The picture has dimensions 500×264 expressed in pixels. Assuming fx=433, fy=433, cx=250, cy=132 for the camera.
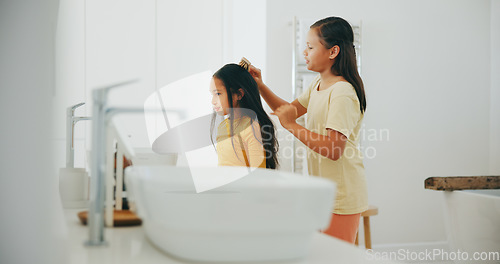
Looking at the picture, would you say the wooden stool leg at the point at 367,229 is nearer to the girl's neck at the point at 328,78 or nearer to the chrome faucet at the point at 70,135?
the girl's neck at the point at 328,78

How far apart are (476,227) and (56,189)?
1638mm

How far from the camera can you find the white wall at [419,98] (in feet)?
8.57

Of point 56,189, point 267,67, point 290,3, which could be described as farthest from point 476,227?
point 56,189

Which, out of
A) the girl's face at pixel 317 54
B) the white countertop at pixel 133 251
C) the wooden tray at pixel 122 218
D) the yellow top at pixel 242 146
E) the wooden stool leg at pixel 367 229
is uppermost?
the girl's face at pixel 317 54

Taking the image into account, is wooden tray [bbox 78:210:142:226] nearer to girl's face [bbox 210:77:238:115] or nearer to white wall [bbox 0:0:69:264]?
white wall [bbox 0:0:69:264]

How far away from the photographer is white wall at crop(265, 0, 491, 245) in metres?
2.61

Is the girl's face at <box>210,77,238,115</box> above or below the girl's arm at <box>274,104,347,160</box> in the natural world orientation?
above

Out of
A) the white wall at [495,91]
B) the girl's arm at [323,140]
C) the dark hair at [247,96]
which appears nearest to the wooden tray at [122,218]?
the girl's arm at [323,140]

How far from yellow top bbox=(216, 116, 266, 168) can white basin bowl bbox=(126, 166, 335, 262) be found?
0.65 m

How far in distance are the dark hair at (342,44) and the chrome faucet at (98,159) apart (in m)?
0.75

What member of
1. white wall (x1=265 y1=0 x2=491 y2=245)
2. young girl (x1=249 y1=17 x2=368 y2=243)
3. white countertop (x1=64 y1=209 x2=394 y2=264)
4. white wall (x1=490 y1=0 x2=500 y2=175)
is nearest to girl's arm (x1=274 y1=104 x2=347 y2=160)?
young girl (x1=249 y1=17 x2=368 y2=243)

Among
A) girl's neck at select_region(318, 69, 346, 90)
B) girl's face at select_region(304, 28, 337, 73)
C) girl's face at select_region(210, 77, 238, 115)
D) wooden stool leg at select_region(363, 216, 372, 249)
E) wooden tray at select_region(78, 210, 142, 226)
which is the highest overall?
girl's face at select_region(304, 28, 337, 73)

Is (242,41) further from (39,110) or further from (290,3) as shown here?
(39,110)

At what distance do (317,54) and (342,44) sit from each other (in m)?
0.07
